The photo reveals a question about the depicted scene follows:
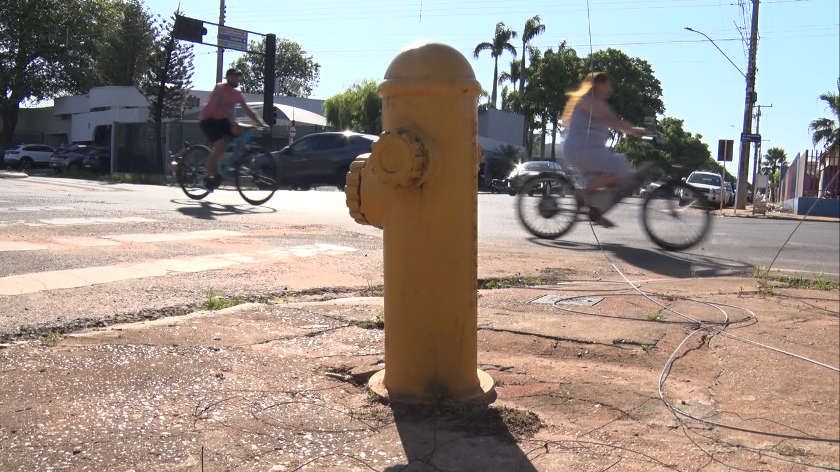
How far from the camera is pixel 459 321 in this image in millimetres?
3023

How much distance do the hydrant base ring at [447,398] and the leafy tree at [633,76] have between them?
1.33m

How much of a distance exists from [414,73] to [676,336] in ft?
6.55

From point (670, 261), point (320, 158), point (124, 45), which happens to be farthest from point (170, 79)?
point (670, 261)

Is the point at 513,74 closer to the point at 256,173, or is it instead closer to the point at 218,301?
the point at 218,301

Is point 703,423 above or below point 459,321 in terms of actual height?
below

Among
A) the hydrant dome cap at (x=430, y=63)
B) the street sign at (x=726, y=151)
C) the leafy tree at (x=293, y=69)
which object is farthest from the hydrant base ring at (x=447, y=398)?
the leafy tree at (x=293, y=69)

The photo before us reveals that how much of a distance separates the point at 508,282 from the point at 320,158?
41.6 feet

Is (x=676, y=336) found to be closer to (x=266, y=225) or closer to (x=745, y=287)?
(x=745, y=287)

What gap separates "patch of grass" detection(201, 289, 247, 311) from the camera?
4.75 m

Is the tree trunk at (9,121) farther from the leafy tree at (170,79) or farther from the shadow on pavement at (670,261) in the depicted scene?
the shadow on pavement at (670,261)

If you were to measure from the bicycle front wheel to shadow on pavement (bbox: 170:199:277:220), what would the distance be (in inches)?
11.4

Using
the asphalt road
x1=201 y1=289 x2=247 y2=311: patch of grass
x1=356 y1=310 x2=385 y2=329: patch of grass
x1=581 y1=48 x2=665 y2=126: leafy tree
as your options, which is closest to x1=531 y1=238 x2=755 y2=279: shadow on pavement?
the asphalt road

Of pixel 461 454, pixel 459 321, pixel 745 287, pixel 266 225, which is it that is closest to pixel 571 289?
pixel 745 287

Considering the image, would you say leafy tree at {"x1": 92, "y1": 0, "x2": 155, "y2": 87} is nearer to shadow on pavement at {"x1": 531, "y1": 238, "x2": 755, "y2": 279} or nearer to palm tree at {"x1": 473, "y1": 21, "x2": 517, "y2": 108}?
shadow on pavement at {"x1": 531, "y1": 238, "x2": 755, "y2": 279}
